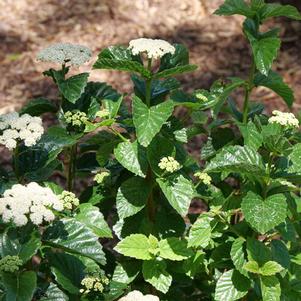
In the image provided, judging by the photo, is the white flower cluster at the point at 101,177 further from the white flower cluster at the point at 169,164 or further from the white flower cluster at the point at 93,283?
the white flower cluster at the point at 93,283

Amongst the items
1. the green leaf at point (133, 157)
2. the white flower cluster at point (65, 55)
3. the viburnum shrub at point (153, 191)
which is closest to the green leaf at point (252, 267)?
the viburnum shrub at point (153, 191)

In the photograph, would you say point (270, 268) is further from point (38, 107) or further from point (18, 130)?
point (38, 107)

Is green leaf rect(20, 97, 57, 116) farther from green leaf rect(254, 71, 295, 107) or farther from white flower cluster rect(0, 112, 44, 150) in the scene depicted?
green leaf rect(254, 71, 295, 107)

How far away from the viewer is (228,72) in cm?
564

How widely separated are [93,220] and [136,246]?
19 cm

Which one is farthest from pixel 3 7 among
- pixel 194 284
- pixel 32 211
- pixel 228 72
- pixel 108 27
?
pixel 32 211

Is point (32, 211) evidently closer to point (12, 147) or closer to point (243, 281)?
point (12, 147)

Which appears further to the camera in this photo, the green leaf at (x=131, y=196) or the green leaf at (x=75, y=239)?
the green leaf at (x=131, y=196)

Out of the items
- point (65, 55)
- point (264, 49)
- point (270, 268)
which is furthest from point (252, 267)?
point (65, 55)

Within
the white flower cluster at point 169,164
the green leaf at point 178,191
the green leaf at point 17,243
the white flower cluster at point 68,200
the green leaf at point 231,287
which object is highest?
the white flower cluster at point 169,164

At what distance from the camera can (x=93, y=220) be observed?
104 inches

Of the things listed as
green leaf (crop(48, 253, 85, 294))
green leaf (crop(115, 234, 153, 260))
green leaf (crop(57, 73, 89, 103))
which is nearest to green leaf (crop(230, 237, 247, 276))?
green leaf (crop(115, 234, 153, 260))

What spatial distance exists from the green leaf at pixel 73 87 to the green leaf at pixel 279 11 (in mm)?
723

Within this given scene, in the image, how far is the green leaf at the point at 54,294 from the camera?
2.38 meters
